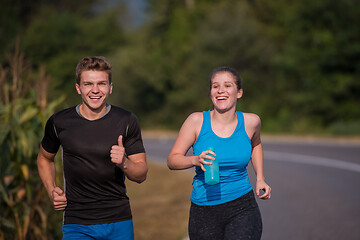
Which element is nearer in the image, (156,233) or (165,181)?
(156,233)

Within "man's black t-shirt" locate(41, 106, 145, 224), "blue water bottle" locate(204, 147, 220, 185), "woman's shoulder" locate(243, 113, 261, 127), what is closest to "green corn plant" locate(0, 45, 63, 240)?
"man's black t-shirt" locate(41, 106, 145, 224)

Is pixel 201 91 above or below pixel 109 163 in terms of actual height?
above

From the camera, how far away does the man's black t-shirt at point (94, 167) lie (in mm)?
3600

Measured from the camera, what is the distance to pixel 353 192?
1050cm

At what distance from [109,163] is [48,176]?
21.9 inches

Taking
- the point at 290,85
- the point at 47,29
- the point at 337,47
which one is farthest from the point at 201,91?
the point at 47,29

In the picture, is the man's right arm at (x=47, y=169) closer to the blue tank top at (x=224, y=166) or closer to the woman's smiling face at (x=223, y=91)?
the blue tank top at (x=224, y=166)

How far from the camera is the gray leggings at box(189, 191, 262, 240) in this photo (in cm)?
387

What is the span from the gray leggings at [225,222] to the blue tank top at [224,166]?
5cm

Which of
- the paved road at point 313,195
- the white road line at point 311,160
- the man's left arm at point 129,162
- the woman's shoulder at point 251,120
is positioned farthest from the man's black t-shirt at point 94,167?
the white road line at point 311,160

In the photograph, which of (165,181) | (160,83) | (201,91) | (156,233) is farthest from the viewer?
(160,83)

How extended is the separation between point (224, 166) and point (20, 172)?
2739 millimetres

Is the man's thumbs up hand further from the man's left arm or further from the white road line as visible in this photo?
the white road line

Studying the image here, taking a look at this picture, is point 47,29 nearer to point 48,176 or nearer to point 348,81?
point 348,81
